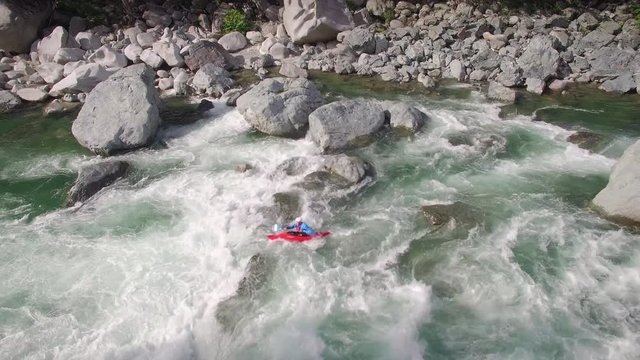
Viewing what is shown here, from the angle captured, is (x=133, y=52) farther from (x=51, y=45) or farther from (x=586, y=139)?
(x=586, y=139)

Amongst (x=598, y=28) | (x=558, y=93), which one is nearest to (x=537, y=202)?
(x=558, y=93)

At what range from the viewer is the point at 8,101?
16438 mm

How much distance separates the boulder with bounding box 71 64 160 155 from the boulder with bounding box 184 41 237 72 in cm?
485

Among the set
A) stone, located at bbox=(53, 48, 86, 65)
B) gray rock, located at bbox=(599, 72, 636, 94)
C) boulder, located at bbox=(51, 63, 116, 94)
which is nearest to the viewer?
gray rock, located at bbox=(599, 72, 636, 94)

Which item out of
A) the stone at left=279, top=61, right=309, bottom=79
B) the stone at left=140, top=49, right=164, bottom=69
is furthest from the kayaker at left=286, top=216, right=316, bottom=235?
the stone at left=140, top=49, right=164, bottom=69

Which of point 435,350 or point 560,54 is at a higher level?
point 560,54

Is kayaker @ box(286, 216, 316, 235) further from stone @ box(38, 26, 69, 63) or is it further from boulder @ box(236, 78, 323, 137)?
stone @ box(38, 26, 69, 63)

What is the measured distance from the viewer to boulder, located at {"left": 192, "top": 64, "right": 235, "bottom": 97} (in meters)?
16.8

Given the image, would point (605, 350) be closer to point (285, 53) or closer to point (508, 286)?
point (508, 286)

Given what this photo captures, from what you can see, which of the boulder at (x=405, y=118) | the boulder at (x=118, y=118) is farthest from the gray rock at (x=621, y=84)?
the boulder at (x=118, y=118)

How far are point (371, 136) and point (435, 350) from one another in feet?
22.4

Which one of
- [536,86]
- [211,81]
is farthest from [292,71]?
[536,86]

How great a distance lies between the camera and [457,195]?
11.0 m

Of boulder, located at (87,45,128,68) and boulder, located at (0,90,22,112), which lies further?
boulder, located at (87,45,128,68)
